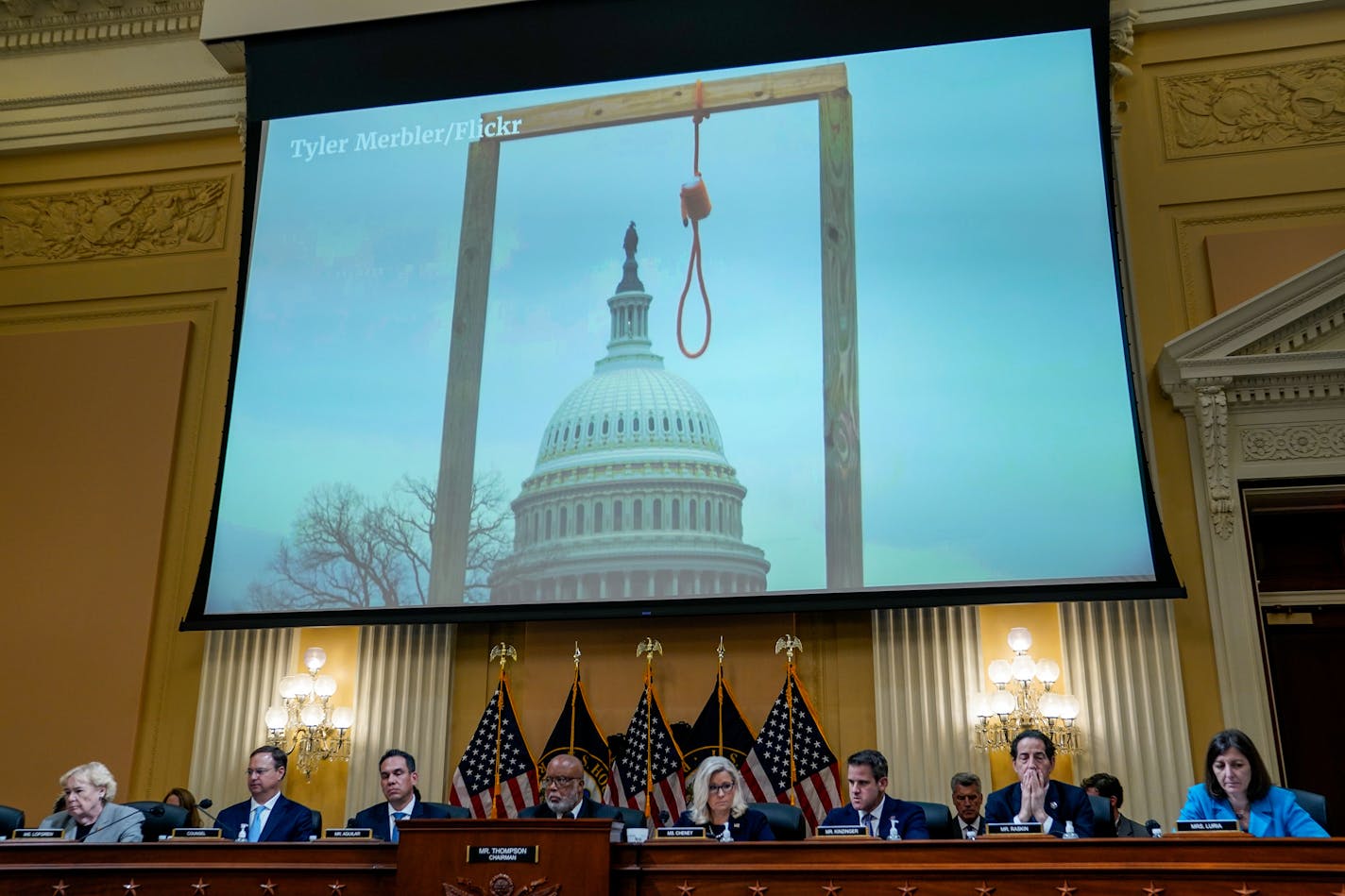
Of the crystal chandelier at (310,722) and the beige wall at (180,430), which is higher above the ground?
the beige wall at (180,430)

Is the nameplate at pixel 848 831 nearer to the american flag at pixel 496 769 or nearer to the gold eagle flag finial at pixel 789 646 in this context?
the gold eagle flag finial at pixel 789 646

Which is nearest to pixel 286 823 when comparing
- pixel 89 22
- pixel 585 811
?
pixel 585 811

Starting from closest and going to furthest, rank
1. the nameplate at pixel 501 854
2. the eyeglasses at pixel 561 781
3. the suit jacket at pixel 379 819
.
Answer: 1. the nameplate at pixel 501 854
2. the eyeglasses at pixel 561 781
3. the suit jacket at pixel 379 819

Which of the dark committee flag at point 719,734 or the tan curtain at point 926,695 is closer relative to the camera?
the tan curtain at point 926,695

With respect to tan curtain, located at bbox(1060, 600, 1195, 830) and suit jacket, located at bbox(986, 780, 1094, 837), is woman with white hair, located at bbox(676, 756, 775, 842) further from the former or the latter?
tan curtain, located at bbox(1060, 600, 1195, 830)

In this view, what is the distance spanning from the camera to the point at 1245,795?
183 inches

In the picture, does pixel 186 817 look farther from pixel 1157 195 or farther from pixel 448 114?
pixel 1157 195

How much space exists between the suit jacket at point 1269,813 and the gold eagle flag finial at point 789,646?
8.96 feet

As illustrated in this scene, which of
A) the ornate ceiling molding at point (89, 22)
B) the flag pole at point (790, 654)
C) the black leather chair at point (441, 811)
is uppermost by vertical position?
the ornate ceiling molding at point (89, 22)

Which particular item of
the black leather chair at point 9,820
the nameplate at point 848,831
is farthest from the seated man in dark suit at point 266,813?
the nameplate at point 848,831

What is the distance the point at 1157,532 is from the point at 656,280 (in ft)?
10.4

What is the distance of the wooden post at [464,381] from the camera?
7469mm

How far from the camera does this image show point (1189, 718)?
6.84 m

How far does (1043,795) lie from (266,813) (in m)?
3.28
